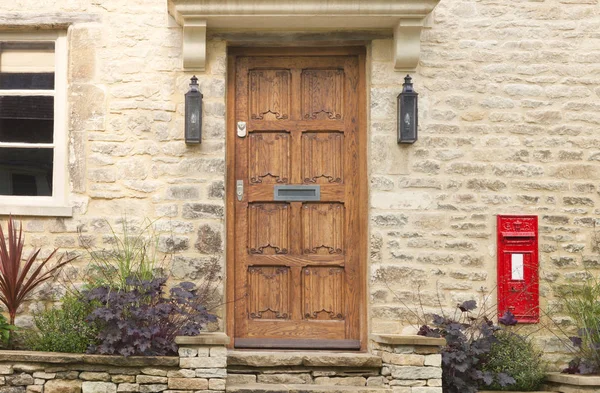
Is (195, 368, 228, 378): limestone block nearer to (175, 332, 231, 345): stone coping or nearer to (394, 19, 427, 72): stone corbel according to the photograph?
(175, 332, 231, 345): stone coping

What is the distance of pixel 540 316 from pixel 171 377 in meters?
2.82

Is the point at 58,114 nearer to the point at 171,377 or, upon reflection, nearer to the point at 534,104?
the point at 171,377

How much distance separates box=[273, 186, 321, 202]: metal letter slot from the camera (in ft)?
19.9

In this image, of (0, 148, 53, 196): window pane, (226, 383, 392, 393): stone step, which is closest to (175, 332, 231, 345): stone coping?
(226, 383, 392, 393): stone step

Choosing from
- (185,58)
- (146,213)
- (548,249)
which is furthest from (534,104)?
(146,213)

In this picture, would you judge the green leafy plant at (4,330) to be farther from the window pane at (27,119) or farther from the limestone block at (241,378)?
the limestone block at (241,378)

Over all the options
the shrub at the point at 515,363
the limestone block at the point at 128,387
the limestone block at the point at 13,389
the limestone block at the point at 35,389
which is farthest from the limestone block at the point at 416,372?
the limestone block at the point at 13,389

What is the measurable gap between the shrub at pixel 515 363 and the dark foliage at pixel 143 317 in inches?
81.4

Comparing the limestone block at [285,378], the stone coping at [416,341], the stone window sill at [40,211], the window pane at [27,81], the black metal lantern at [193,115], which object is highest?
the window pane at [27,81]

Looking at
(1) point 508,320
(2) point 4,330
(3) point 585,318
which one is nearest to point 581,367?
(3) point 585,318

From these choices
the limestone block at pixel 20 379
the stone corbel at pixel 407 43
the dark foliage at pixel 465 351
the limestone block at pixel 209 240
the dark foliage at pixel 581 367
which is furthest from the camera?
the limestone block at pixel 209 240

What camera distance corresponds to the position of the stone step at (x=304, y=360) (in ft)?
18.1

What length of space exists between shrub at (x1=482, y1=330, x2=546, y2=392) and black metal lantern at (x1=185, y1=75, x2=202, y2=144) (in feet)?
8.88

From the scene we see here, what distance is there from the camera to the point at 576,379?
5281mm
